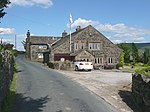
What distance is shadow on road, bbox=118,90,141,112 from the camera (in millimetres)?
12908

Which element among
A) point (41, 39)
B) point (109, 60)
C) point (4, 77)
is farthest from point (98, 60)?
point (4, 77)

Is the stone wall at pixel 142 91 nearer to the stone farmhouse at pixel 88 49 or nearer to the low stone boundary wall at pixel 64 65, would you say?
the low stone boundary wall at pixel 64 65

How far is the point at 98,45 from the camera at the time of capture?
54.5 metres

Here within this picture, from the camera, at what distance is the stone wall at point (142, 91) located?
11676 mm

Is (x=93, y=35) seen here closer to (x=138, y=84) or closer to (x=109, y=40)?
(x=109, y=40)

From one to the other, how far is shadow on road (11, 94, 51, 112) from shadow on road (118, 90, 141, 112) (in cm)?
425

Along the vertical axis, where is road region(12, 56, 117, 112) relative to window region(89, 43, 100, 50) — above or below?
below

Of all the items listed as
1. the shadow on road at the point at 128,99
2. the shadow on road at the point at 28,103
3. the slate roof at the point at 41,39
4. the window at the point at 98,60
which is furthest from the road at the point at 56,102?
the slate roof at the point at 41,39

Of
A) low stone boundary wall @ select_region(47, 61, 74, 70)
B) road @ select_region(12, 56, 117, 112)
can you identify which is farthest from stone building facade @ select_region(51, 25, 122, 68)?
road @ select_region(12, 56, 117, 112)

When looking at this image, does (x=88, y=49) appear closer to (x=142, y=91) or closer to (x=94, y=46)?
(x=94, y=46)

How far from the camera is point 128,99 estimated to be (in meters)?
15.0

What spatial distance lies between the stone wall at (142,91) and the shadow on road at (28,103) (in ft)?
15.0

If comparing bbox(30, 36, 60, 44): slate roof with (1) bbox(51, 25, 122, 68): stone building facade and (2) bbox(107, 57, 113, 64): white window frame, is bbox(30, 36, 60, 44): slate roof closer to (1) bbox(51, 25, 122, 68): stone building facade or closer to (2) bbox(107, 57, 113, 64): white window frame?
(1) bbox(51, 25, 122, 68): stone building facade

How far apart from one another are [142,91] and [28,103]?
5472mm
